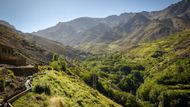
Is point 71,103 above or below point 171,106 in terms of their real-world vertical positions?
above

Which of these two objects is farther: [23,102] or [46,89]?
[46,89]

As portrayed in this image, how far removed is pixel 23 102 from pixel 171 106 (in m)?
148

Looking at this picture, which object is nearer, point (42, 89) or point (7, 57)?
point (42, 89)

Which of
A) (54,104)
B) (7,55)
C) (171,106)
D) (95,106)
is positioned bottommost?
(171,106)

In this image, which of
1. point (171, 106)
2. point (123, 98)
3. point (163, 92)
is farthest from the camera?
point (163, 92)

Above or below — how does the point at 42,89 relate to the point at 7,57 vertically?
below

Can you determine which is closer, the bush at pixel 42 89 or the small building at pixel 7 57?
the bush at pixel 42 89

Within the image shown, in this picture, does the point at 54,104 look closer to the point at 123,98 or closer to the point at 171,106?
the point at 123,98

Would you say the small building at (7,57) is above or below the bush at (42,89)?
above

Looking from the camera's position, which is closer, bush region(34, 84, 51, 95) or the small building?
bush region(34, 84, 51, 95)

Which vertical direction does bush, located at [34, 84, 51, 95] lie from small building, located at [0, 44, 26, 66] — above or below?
below

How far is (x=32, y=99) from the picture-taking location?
43812 millimetres

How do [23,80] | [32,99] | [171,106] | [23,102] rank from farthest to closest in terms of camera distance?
[171,106] < [23,80] < [32,99] < [23,102]

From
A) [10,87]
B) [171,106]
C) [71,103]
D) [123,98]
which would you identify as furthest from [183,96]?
[10,87]
